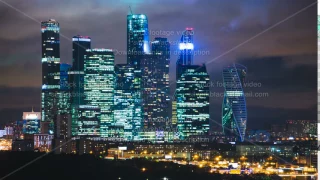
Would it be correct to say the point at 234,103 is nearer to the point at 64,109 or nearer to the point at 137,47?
the point at 137,47

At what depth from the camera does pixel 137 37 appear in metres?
38.6

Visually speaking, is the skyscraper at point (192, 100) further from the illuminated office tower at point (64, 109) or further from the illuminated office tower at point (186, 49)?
the illuminated office tower at point (64, 109)

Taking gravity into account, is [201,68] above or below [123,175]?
above

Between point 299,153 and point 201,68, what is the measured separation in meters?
13.4

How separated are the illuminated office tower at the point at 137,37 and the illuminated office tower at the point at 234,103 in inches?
214

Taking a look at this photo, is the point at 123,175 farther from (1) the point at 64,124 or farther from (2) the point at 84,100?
(2) the point at 84,100

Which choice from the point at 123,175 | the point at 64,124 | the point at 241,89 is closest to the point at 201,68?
the point at 241,89

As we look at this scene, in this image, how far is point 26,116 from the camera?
3831cm

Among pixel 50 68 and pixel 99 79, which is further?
pixel 50 68

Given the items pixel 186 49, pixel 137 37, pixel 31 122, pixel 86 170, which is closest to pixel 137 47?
pixel 137 37

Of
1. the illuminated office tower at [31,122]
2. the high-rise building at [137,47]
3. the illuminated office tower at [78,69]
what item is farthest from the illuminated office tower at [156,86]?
Answer: the illuminated office tower at [31,122]

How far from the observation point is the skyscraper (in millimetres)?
39344

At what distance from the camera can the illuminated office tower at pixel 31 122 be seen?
3792cm

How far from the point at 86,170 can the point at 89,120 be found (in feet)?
62.0
